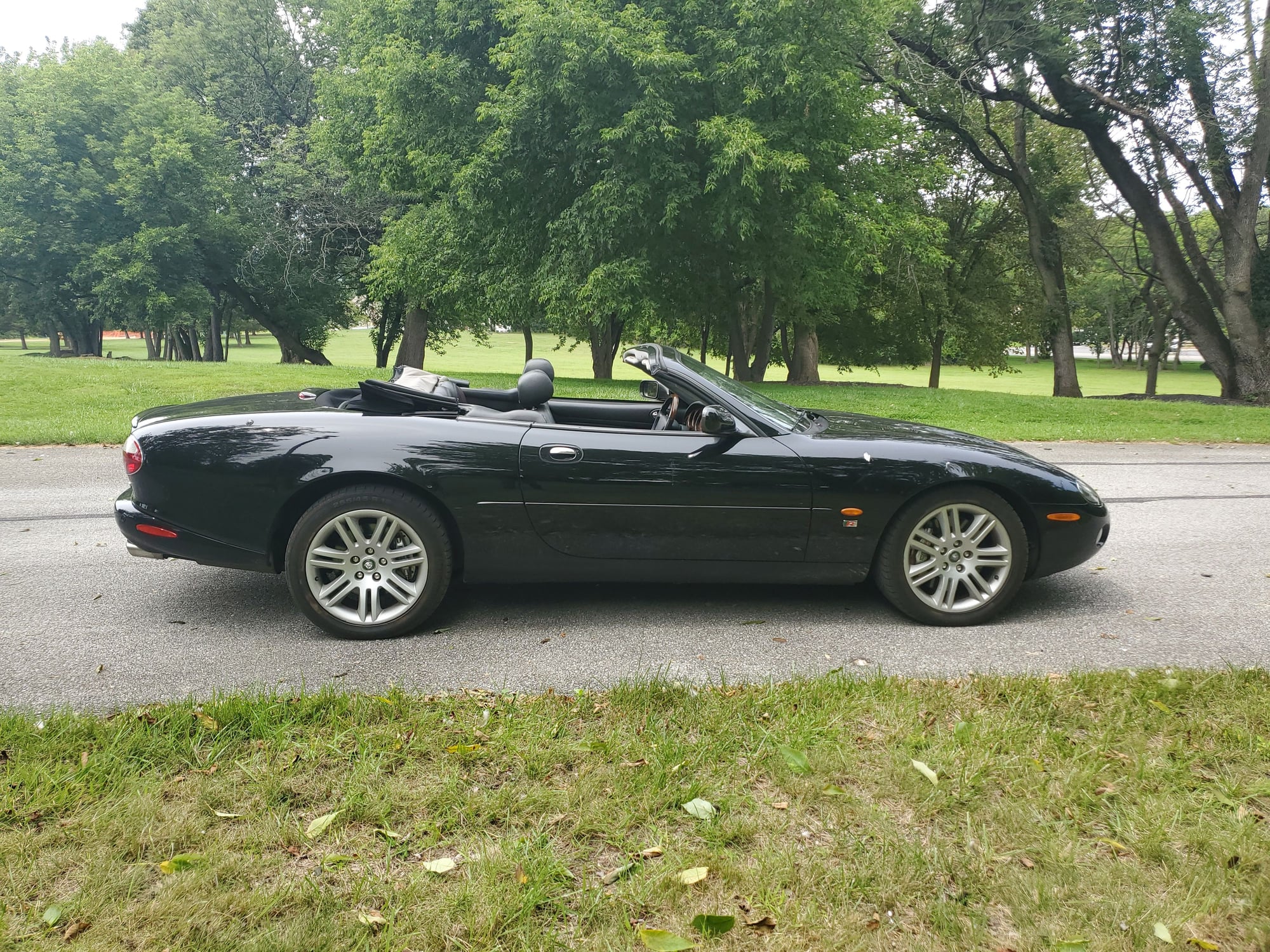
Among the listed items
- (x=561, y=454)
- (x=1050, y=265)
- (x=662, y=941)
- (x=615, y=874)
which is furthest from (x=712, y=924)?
(x=1050, y=265)

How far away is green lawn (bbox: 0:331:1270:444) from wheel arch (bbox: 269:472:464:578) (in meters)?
7.54

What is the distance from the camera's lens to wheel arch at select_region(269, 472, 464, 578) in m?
3.85

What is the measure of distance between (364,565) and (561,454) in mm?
1004

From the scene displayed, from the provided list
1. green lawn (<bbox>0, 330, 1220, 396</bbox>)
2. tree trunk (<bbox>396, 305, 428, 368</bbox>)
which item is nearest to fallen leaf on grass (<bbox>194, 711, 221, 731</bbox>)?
tree trunk (<bbox>396, 305, 428, 368</bbox>)

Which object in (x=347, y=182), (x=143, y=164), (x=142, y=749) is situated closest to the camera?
(x=142, y=749)

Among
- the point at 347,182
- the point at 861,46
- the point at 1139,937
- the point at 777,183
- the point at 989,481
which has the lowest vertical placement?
the point at 1139,937

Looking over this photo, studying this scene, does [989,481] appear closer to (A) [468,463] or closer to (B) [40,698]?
(A) [468,463]

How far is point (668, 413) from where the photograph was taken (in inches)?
182

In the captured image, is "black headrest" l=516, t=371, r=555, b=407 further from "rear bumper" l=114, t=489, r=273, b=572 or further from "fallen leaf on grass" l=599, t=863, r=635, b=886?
"fallen leaf on grass" l=599, t=863, r=635, b=886

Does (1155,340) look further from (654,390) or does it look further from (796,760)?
(796,760)

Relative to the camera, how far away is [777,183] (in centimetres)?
1781

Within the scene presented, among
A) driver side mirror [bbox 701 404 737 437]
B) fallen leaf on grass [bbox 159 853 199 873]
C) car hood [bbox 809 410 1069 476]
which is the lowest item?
fallen leaf on grass [bbox 159 853 199 873]

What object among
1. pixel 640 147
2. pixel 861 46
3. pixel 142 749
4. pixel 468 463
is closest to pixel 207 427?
pixel 468 463

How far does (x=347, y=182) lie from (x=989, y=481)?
26.1 m
